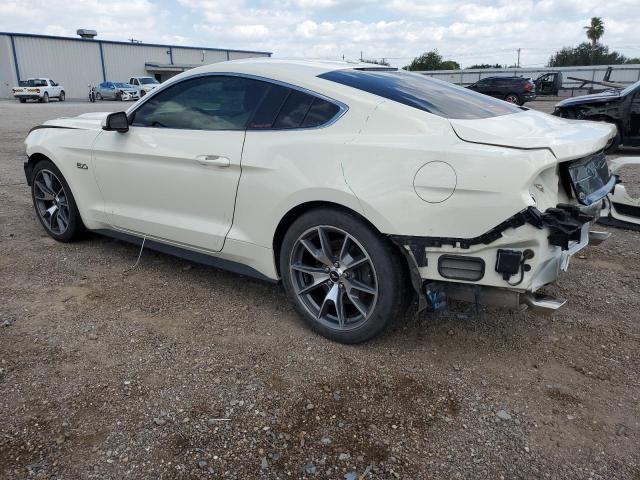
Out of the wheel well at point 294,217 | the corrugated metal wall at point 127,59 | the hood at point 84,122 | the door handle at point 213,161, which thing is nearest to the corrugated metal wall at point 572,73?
the hood at point 84,122

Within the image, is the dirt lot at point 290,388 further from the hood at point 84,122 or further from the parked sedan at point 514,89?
the parked sedan at point 514,89

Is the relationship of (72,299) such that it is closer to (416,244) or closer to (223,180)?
(223,180)

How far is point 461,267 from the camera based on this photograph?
2.69m

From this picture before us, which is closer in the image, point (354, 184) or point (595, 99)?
point (354, 184)

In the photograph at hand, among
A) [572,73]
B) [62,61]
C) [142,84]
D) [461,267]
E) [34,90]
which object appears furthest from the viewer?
[62,61]

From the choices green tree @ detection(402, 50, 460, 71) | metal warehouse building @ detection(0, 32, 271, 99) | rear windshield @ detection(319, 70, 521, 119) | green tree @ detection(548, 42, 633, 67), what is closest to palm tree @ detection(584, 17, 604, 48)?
green tree @ detection(548, 42, 633, 67)

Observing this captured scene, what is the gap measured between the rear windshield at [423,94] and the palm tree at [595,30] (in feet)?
242

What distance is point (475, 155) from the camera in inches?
100

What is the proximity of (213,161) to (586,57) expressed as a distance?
2676 inches

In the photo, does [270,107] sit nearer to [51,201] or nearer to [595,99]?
[51,201]

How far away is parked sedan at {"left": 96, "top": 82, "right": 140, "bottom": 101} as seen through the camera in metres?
39.8

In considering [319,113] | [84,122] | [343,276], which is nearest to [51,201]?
[84,122]

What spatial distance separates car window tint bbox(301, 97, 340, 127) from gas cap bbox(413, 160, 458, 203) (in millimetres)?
704

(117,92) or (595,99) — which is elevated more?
(117,92)
